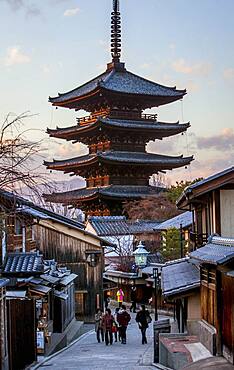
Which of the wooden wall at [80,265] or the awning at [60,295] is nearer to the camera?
the awning at [60,295]

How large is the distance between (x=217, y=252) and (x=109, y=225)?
33.8m

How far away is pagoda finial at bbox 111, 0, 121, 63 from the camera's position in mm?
55219

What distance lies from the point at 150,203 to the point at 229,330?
117ft

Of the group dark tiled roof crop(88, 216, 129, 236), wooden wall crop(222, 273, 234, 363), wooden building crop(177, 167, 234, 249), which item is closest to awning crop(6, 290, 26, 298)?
wooden building crop(177, 167, 234, 249)

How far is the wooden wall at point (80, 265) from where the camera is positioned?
33188 millimetres

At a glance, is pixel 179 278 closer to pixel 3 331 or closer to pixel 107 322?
pixel 107 322

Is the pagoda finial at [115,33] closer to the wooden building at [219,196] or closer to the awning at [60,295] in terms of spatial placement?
the awning at [60,295]

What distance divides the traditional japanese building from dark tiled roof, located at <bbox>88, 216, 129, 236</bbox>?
1.96m

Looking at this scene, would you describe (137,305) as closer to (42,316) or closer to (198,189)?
(42,316)

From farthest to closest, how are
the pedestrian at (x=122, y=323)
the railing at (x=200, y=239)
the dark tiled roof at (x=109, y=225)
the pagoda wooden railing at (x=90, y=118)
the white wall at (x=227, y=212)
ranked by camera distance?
1. the pagoda wooden railing at (x=90, y=118)
2. the dark tiled roof at (x=109, y=225)
3. the pedestrian at (x=122, y=323)
4. the railing at (x=200, y=239)
5. the white wall at (x=227, y=212)

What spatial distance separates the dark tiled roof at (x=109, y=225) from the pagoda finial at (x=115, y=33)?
13932 millimetres

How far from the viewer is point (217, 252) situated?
13.9 metres

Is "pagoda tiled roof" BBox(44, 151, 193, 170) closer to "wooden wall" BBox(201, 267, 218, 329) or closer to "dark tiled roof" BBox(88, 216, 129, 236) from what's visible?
"dark tiled roof" BBox(88, 216, 129, 236)

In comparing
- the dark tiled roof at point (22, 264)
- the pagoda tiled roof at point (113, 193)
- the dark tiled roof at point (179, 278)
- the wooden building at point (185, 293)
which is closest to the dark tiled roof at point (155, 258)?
the pagoda tiled roof at point (113, 193)
